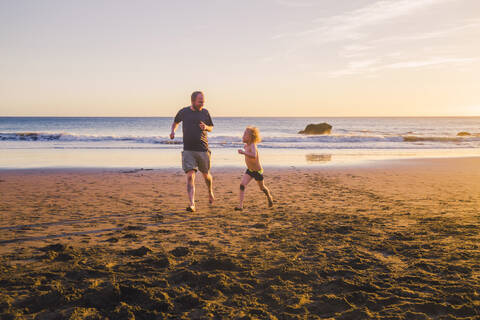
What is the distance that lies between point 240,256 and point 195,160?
2790 mm

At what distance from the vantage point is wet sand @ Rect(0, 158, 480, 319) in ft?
8.70

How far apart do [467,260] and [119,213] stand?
5.13 meters

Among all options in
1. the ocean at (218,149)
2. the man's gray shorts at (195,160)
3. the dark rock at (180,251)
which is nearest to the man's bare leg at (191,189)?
the man's gray shorts at (195,160)

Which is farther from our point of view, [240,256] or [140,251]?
[140,251]

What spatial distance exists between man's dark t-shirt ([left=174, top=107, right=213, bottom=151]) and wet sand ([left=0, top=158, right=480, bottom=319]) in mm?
1221

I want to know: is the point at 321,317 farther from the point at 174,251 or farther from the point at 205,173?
the point at 205,173

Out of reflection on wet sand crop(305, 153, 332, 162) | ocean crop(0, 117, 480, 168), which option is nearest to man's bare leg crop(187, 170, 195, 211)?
ocean crop(0, 117, 480, 168)

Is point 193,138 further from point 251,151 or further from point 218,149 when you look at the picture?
point 218,149

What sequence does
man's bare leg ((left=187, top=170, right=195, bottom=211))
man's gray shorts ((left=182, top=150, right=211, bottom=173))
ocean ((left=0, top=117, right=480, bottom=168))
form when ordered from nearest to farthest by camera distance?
man's bare leg ((left=187, top=170, right=195, bottom=211))
man's gray shorts ((left=182, top=150, right=211, bottom=173))
ocean ((left=0, top=117, right=480, bottom=168))

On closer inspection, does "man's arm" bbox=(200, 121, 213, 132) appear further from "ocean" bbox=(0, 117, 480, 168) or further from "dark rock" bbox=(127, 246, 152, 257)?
"ocean" bbox=(0, 117, 480, 168)

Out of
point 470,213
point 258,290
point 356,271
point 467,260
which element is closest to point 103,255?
point 258,290

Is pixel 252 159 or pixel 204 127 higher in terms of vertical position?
pixel 204 127

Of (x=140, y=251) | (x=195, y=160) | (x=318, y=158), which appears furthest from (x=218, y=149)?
(x=140, y=251)

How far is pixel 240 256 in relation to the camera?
378 cm
